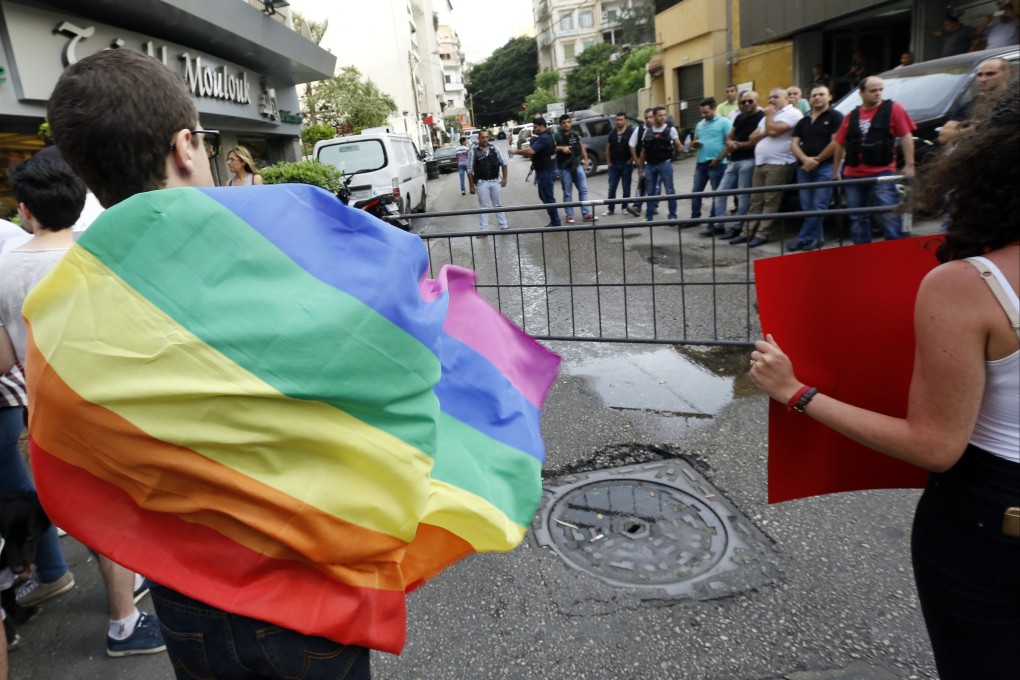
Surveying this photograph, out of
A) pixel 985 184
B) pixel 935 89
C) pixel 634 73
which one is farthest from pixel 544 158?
pixel 634 73

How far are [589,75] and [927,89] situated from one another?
5633cm

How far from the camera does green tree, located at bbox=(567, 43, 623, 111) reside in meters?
59.1

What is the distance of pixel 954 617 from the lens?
5.01 ft

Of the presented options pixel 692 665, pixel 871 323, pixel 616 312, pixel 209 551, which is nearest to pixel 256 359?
pixel 209 551

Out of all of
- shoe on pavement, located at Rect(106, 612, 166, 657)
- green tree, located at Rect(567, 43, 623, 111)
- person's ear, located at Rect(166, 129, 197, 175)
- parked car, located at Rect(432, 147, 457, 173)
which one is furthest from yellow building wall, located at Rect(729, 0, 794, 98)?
green tree, located at Rect(567, 43, 623, 111)

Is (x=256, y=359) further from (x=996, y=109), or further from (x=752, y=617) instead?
(x=752, y=617)

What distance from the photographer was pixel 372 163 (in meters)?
14.8

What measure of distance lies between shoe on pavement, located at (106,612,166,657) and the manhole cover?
5.49ft

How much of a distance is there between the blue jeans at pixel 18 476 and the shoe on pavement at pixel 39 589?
0.02 meters

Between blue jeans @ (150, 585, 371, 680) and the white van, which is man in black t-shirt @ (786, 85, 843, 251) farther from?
blue jeans @ (150, 585, 371, 680)

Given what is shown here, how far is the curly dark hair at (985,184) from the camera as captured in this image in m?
1.36

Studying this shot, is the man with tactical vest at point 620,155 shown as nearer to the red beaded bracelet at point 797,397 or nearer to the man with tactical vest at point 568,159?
the man with tactical vest at point 568,159

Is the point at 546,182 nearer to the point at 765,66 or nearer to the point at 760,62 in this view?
the point at 765,66

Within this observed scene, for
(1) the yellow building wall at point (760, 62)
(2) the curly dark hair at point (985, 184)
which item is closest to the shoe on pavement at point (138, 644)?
(2) the curly dark hair at point (985, 184)
